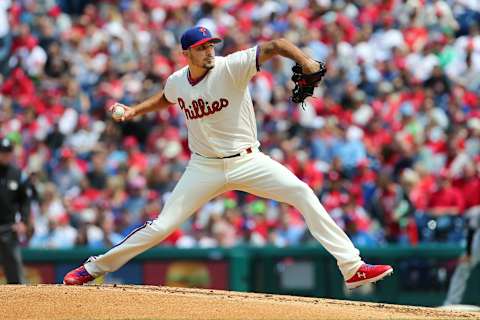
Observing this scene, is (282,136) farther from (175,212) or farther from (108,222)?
(175,212)

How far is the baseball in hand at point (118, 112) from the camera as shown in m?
8.70

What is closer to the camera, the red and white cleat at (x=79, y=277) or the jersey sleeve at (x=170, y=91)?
the jersey sleeve at (x=170, y=91)

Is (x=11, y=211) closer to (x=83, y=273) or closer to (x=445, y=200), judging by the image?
(x=83, y=273)

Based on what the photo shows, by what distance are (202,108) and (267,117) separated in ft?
25.7

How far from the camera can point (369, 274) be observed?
839cm

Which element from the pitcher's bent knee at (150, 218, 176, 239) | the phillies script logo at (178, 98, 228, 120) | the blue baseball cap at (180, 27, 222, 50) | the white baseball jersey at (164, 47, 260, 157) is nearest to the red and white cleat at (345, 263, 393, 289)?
the white baseball jersey at (164, 47, 260, 157)

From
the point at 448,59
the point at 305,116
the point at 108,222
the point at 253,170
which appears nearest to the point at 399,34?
the point at 448,59

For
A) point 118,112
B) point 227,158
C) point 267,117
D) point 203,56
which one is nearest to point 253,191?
point 227,158

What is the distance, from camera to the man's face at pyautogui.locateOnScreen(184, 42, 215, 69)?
334 inches

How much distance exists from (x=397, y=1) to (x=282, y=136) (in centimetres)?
383

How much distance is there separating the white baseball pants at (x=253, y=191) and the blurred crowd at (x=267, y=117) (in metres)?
5.07

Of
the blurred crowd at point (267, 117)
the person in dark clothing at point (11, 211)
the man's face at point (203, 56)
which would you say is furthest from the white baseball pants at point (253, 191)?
the blurred crowd at point (267, 117)

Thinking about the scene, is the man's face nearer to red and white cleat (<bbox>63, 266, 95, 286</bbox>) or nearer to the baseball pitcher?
the baseball pitcher

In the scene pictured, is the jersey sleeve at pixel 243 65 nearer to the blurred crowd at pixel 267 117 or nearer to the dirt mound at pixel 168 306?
the dirt mound at pixel 168 306
